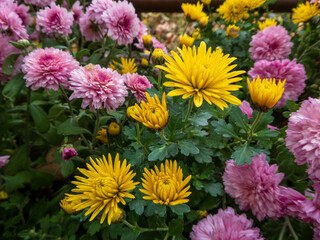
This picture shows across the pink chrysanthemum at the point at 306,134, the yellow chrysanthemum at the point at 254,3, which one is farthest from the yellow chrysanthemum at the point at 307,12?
the pink chrysanthemum at the point at 306,134

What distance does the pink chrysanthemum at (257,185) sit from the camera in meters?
0.79

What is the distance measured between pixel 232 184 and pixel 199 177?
11 centimetres

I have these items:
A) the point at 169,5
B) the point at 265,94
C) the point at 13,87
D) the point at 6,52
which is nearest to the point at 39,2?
the point at 6,52

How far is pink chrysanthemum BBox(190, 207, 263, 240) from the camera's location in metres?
0.77

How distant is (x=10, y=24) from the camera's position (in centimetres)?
109

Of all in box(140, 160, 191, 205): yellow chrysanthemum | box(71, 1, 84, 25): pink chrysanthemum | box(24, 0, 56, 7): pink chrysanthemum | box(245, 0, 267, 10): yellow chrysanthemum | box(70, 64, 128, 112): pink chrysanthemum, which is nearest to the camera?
box(140, 160, 191, 205): yellow chrysanthemum

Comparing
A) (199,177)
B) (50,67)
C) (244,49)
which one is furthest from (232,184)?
(244,49)

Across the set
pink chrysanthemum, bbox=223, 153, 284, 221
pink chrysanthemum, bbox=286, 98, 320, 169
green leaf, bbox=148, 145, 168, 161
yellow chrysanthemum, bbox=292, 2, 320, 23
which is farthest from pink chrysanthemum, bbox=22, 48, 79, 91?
yellow chrysanthemum, bbox=292, 2, 320, 23

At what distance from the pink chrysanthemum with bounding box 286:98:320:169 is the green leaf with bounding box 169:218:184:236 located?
1.26 feet

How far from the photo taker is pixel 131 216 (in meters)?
0.80

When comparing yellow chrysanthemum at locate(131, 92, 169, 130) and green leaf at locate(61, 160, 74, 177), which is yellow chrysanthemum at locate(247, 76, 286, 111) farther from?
green leaf at locate(61, 160, 74, 177)

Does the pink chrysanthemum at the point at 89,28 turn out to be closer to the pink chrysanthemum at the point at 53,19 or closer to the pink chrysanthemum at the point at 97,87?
the pink chrysanthemum at the point at 53,19

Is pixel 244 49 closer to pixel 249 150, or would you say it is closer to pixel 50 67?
pixel 249 150

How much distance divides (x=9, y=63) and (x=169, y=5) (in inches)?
38.9
